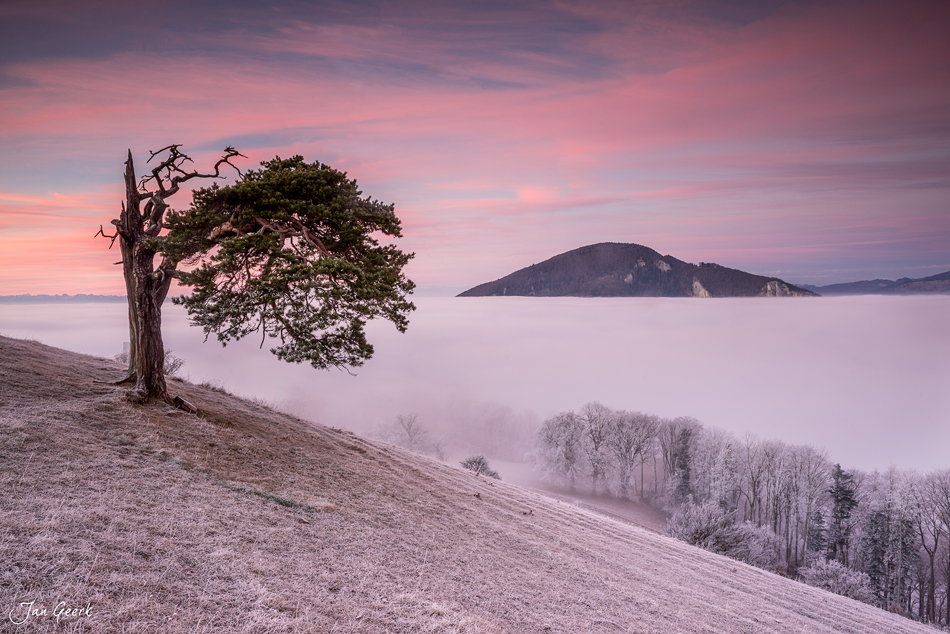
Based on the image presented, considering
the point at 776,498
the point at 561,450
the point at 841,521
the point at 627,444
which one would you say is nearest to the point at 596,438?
the point at 627,444

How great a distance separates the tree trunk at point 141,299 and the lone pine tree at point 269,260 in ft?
0.11

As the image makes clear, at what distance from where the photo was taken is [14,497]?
6391mm

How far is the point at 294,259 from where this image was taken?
11.6 m

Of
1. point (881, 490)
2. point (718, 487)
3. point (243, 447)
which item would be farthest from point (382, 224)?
point (881, 490)

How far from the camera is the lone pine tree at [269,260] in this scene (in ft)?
39.1

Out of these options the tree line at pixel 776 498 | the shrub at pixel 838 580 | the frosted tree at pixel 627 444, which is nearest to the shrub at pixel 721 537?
the tree line at pixel 776 498

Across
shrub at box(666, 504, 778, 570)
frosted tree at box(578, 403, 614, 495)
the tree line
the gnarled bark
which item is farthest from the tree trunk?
frosted tree at box(578, 403, 614, 495)

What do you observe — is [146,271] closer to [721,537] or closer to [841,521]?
[721,537]

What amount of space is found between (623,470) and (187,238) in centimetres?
6078

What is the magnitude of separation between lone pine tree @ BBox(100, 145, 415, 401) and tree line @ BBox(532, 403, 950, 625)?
105ft

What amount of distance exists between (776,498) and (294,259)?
61112 millimetres

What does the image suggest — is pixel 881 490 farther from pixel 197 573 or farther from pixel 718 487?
pixel 197 573

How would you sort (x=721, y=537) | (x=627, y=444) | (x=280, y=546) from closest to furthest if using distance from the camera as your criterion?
1. (x=280, y=546)
2. (x=721, y=537)
3. (x=627, y=444)

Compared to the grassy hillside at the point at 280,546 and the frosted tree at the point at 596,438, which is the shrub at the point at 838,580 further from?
the grassy hillside at the point at 280,546
